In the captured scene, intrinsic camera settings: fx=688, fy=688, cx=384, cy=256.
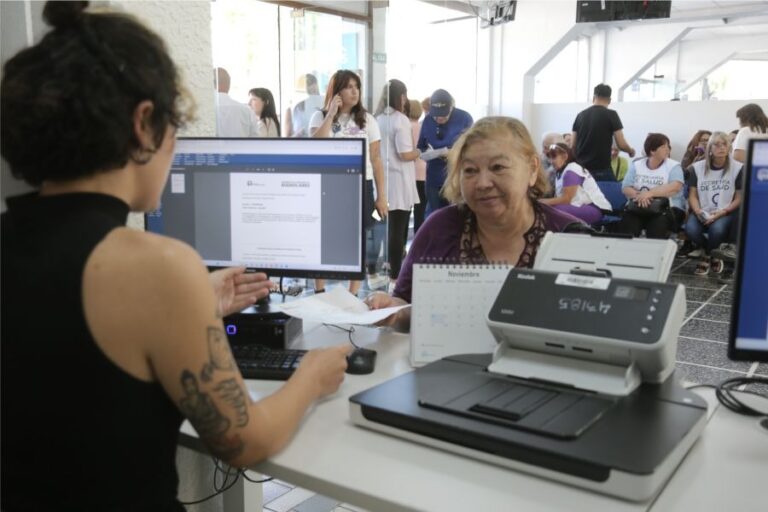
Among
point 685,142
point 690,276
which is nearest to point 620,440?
point 690,276

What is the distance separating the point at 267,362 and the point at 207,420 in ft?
1.39

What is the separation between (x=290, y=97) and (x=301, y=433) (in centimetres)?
422

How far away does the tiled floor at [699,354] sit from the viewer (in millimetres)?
2193

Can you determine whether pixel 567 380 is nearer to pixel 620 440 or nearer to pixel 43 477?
pixel 620 440

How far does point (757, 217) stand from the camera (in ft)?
3.34

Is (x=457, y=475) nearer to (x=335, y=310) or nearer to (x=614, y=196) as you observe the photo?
(x=335, y=310)

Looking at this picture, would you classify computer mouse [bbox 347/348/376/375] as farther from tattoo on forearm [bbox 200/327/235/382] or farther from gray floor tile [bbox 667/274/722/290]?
gray floor tile [bbox 667/274/722/290]

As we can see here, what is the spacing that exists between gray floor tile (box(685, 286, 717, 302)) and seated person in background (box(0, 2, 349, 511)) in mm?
4306

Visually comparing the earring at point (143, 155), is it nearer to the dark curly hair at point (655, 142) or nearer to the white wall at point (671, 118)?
the dark curly hair at point (655, 142)

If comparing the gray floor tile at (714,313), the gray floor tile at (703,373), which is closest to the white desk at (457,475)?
the gray floor tile at (703,373)

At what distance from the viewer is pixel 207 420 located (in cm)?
88

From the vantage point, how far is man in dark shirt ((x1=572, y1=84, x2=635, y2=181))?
5.78 metres

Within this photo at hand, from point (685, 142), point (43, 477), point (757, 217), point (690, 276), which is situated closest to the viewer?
point (43, 477)

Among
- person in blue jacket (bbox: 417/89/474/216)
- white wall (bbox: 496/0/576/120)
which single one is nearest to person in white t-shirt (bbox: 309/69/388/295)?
person in blue jacket (bbox: 417/89/474/216)
